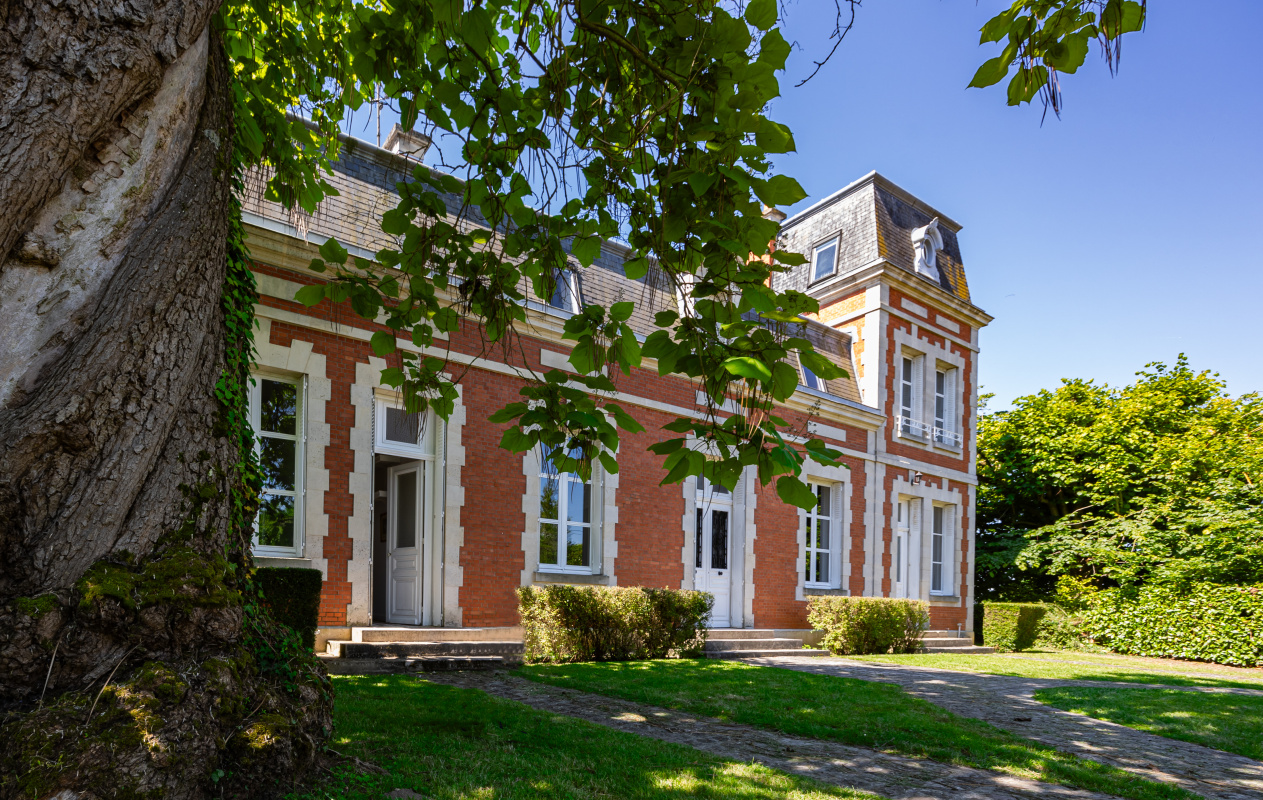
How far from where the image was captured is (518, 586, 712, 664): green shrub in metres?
9.00

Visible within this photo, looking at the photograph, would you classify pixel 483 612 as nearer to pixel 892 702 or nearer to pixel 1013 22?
pixel 892 702

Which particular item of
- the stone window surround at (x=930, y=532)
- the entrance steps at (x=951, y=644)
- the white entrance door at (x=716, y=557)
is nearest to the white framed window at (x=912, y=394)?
the stone window surround at (x=930, y=532)

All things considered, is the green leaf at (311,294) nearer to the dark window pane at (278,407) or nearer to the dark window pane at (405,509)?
the dark window pane at (278,407)

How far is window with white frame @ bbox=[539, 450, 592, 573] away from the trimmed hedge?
3.44 m

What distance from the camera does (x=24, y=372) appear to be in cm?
250

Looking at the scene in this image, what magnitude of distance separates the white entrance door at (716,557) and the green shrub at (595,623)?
238cm

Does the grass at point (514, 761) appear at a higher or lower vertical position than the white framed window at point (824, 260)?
lower

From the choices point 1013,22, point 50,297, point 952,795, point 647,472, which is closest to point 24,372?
point 50,297

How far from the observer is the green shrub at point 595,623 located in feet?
29.5

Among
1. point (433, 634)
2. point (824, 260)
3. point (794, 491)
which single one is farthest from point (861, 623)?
point (794, 491)

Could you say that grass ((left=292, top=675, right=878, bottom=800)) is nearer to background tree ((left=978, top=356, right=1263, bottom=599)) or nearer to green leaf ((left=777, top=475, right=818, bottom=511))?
green leaf ((left=777, top=475, right=818, bottom=511))

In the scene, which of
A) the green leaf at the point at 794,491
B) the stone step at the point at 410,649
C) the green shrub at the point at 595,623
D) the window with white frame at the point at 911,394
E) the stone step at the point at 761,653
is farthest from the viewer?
the window with white frame at the point at 911,394

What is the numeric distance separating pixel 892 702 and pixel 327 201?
757 centimetres

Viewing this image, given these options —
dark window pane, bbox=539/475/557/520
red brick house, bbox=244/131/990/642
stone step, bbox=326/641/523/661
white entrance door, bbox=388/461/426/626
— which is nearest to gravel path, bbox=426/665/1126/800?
stone step, bbox=326/641/523/661
